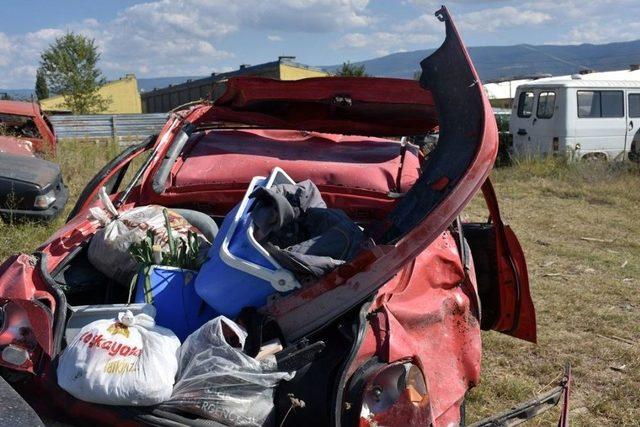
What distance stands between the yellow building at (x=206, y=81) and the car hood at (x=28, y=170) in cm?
1650

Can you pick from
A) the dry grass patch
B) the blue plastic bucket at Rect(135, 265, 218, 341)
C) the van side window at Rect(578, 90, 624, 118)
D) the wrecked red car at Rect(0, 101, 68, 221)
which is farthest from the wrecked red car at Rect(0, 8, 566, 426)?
the van side window at Rect(578, 90, 624, 118)

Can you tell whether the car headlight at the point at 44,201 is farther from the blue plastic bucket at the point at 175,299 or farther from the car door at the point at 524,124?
the car door at the point at 524,124

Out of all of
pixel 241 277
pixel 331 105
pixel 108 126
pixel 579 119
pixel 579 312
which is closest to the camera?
pixel 241 277

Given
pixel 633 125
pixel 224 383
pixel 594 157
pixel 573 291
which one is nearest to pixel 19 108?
pixel 573 291

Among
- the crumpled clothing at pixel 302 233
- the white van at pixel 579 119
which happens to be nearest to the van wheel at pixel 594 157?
the white van at pixel 579 119

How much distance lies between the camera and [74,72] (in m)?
38.6

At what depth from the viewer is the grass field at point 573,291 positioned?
403 cm

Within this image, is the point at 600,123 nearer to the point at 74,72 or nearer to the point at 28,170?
the point at 28,170

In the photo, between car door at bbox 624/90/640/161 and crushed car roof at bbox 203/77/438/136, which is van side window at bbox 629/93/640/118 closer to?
car door at bbox 624/90/640/161

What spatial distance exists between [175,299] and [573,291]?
14.7 feet

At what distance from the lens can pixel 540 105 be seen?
51.0ft

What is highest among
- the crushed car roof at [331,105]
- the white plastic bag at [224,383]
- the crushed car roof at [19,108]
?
the crushed car roof at [19,108]

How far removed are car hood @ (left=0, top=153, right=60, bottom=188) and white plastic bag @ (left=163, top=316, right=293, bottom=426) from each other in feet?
18.5

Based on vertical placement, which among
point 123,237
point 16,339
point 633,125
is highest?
point 633,125
